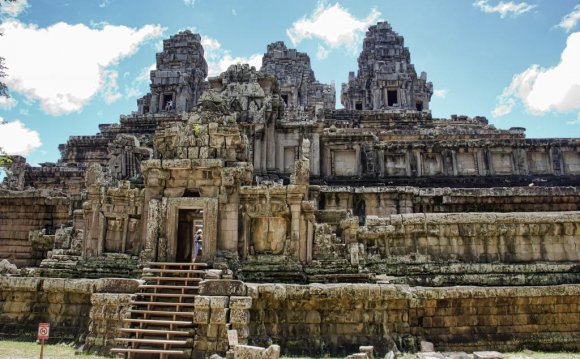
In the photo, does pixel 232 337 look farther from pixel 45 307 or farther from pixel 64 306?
pixel 45 307

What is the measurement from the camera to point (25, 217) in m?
20.9

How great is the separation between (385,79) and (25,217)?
30462mm

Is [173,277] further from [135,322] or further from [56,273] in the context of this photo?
[56,273]

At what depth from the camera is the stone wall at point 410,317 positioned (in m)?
11.1

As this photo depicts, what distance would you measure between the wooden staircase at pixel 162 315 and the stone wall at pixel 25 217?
1082 centimetres

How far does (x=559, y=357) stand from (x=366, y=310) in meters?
4.58

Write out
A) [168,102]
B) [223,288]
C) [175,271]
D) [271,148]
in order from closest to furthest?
1. [223,288]
2. [175,271]
3. [271,148]
4. [168,102]

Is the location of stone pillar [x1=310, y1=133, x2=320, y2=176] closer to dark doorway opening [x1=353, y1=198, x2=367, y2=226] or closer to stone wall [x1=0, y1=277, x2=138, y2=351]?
dark doorway opening [x1=353, y1=198, x2=367, y2=226]

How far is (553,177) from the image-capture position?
22141 mm

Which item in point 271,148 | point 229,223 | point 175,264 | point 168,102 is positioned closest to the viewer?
point 175,264

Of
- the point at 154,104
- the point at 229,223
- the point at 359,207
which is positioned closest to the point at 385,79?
the point at 154,104

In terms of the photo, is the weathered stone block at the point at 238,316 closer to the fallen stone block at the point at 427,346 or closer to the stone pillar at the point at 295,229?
the stone pillar at the point at 295,229

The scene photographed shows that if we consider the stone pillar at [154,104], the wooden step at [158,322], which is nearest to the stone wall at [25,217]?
the wooden step at [158,322]

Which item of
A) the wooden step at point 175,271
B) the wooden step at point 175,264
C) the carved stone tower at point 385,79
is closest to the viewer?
the wooden step at point 175,271
